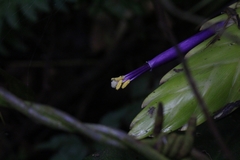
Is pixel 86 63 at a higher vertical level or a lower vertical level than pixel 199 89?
lower

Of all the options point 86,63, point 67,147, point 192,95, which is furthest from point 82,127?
point 86,63

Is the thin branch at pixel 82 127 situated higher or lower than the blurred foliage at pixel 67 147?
higher

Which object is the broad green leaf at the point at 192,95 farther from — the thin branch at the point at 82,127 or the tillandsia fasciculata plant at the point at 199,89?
the thin branch at the point at 82,127

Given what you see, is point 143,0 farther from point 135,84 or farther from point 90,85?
point 90,85

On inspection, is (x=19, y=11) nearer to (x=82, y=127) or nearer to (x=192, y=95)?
(x=192, y=95)

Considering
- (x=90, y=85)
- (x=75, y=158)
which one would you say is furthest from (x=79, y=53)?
(x=75, y=158)

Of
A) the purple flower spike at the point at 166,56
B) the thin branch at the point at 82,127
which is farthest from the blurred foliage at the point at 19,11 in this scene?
the thin branch at the point at 82,127
